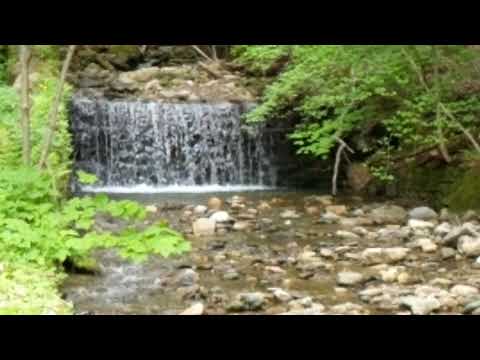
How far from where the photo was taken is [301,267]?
24.1 feet

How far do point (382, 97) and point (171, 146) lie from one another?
4.64 metres

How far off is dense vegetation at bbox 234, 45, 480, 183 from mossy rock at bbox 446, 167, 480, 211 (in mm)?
556

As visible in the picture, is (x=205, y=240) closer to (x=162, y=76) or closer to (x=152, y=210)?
(x=152, y=210)

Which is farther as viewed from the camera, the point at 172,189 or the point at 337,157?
the point at 172,189

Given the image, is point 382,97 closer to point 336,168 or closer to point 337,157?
point 337,157

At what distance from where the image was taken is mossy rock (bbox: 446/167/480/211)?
10023 millimetres

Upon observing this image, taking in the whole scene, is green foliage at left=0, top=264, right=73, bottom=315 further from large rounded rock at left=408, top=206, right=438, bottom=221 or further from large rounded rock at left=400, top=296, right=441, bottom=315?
large rounded rock at left=408, top=206, right=438, bottom=221

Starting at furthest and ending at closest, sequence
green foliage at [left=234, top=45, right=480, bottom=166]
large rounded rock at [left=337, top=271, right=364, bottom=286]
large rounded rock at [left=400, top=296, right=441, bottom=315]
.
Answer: green foliage at [left=234, top=45, right=480, bottom=166] < large rounded rock at [left=337, top=271, right=364, bottom=286] < large rounded rock at [left=400, top=296, right=441, bottom=315]

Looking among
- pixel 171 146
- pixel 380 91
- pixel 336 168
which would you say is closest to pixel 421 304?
pixel 380 91

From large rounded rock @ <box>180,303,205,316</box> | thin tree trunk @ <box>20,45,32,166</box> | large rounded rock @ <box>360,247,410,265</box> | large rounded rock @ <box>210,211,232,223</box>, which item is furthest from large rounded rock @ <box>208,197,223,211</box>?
large rounded rock @ <box>180,303,205,316</box>

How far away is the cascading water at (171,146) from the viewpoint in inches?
548

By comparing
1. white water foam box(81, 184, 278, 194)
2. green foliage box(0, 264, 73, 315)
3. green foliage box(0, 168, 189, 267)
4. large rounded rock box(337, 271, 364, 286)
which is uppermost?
green foliage box(0, 168, 189, 267)
